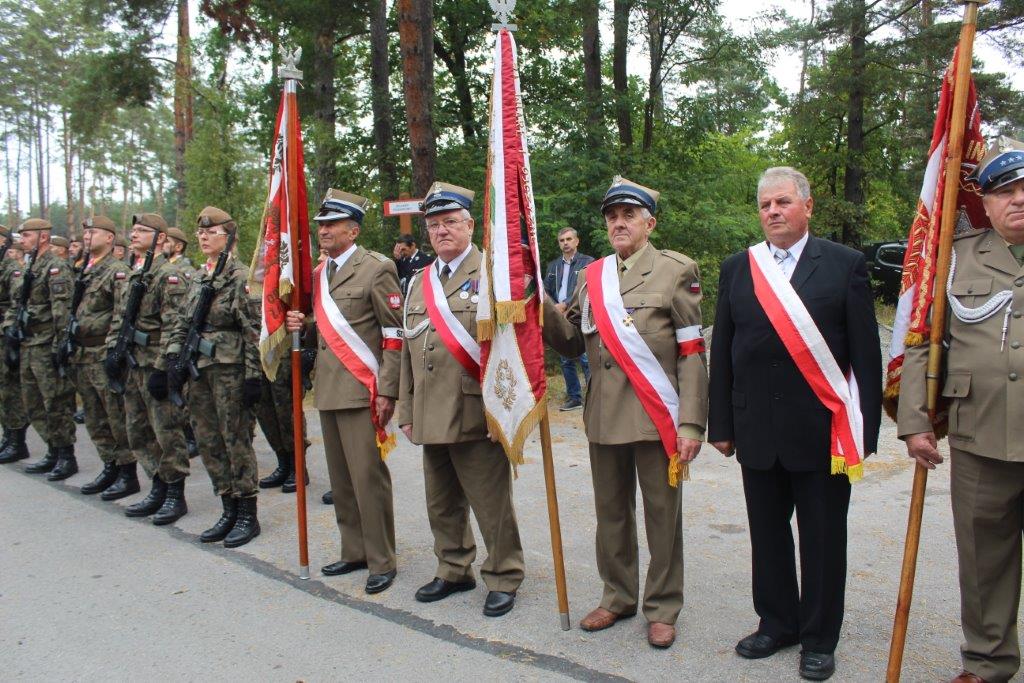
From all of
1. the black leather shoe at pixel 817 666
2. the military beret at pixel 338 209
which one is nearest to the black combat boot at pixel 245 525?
the military beret at pixel 338 209

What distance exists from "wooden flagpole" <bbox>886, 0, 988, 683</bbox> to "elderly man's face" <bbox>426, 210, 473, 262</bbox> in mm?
2190

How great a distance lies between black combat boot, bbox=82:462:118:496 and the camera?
679cm

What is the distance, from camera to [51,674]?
367cm

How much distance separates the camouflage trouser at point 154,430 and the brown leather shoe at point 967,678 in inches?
197

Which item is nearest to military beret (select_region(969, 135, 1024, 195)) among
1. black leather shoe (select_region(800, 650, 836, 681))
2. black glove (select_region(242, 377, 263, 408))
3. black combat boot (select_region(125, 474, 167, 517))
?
black leather shoe (select_region(800, 650, 836, 681))

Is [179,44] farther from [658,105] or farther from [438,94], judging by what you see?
[658,105]

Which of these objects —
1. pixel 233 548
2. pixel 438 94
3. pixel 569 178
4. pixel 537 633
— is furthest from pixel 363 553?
pixel 438 94

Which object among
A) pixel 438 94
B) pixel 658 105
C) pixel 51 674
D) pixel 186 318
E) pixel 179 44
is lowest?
pixel 51 674

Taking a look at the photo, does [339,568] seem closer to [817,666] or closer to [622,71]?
[817,666]

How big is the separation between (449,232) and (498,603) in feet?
6.14

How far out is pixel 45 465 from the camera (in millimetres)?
7633

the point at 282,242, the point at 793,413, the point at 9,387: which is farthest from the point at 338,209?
the point at 9,387

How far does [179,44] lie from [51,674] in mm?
21530

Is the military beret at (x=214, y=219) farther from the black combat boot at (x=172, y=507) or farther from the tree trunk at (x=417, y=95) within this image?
the tree trunk at (x=417, y=95)
